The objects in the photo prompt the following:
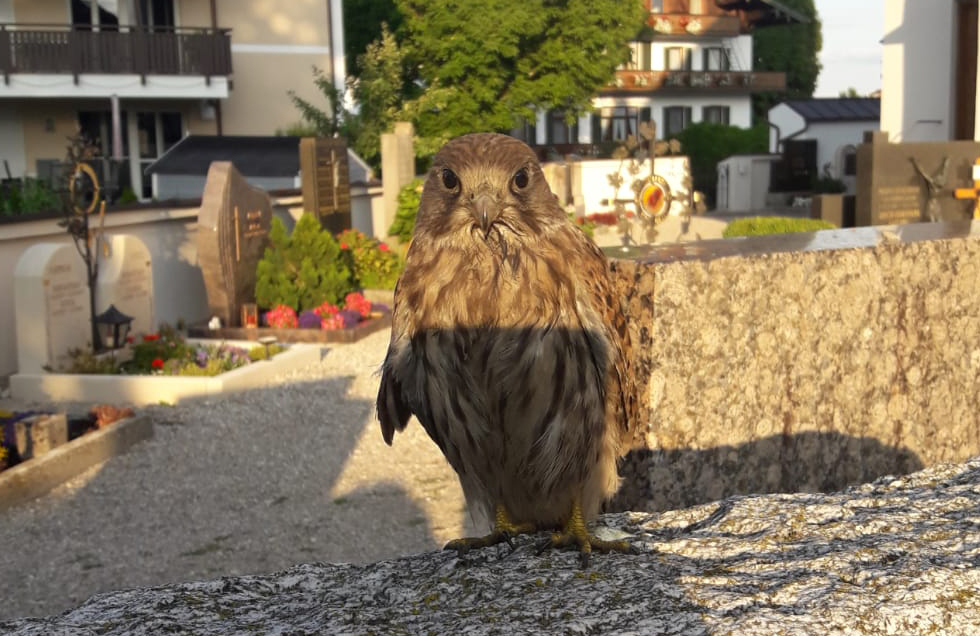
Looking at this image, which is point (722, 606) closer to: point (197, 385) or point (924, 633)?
point (924, 633)

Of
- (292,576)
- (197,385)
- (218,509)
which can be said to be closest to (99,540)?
(218,509)

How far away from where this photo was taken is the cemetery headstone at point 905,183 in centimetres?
1417

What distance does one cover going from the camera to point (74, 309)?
11.0m

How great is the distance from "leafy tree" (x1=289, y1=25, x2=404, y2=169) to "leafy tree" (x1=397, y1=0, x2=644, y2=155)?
1.10 meters

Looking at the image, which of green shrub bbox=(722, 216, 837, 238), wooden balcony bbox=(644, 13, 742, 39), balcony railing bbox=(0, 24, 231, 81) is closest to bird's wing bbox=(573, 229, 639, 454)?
green shrub bbox=(722, 216, 837, 238)

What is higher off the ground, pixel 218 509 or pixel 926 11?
pixel 926 11

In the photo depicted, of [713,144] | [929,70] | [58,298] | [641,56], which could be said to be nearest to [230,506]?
[58,298]

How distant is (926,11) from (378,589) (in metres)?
23.6

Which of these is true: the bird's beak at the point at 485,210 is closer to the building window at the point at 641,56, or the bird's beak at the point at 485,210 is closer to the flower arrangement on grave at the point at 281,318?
the flower arrangement on grave at the point at 281,318

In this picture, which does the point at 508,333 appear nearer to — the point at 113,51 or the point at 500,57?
the point at 113,51

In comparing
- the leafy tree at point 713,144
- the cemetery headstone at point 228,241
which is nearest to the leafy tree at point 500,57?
the leafy tree at point 713,144

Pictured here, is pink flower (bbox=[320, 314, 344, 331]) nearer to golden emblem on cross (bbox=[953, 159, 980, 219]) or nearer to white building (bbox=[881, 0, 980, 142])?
golden emblem on cross (bbox=[953, 159, 980, 219])

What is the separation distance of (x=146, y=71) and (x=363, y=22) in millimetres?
10898

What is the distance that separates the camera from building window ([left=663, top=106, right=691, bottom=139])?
52.3 meters
